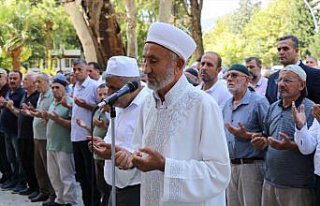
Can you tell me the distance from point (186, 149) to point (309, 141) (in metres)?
2.08

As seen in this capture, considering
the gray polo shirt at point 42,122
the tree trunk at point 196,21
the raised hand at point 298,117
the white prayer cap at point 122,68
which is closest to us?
the white prayer cap at point 122,68

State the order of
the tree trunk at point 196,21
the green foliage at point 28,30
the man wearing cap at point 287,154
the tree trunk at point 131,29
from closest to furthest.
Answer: the man wearing cap at point 287,154 → the tree trunk at point 131,29 → the tree trunk at point 196,21 → the green foliage at point 28,30

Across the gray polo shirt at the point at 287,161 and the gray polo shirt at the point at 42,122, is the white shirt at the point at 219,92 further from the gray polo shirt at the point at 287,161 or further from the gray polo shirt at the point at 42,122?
the gray polo shirt at the point at 42,122

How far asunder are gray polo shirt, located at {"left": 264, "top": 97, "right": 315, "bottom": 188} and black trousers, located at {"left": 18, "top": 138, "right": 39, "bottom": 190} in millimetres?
4941

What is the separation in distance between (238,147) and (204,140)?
110 inches

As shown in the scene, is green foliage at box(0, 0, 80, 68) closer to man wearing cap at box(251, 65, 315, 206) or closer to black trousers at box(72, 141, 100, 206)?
black trousers at box(72, 141, 100, 206)

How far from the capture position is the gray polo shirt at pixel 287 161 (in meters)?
5.03

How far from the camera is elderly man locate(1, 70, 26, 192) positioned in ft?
31.9

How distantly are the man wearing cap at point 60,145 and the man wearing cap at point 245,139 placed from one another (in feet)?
9.40

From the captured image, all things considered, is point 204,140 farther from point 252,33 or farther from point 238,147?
point 252,33

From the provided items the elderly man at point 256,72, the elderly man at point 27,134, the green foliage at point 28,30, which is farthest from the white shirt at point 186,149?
the green foliage at point 28,30

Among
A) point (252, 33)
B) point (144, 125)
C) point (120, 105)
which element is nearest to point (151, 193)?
point (144, 125)

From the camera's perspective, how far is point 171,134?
3.18 meters

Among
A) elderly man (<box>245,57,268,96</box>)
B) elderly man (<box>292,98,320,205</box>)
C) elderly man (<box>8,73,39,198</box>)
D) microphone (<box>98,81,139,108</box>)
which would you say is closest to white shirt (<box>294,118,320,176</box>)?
elderly man (<box>292,98,320,205</box>)
